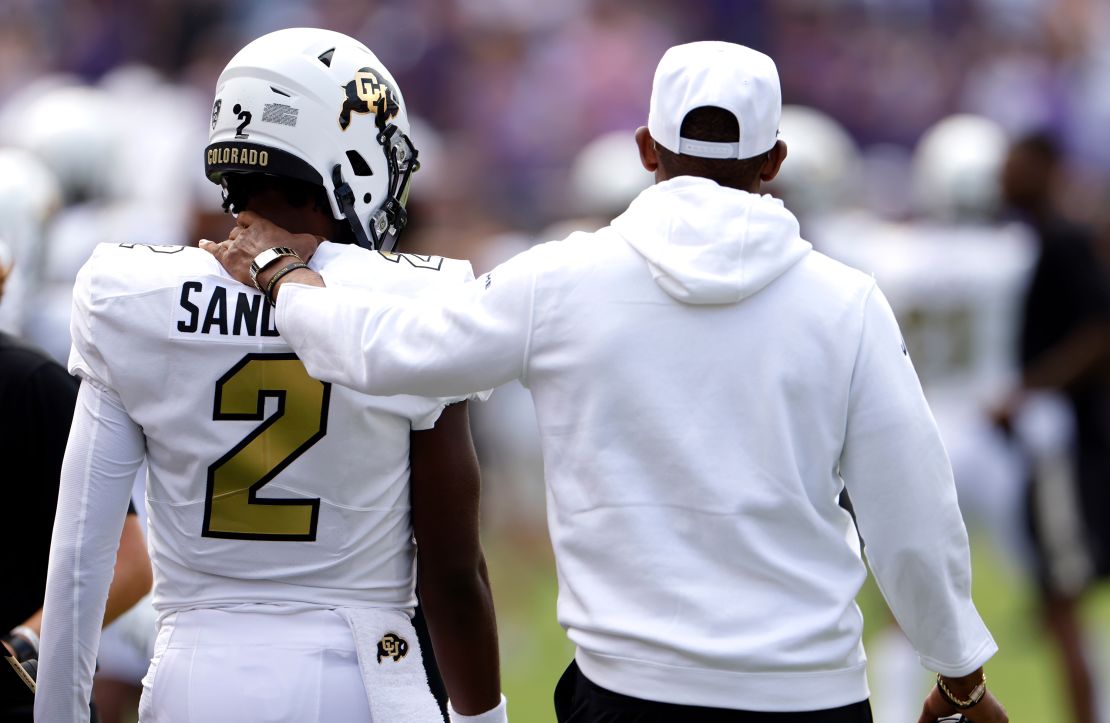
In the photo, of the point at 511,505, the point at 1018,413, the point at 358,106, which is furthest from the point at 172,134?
the point at 358,106

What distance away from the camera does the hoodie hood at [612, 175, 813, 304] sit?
3.05 metres

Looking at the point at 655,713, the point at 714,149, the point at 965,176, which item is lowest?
the point at 655,713

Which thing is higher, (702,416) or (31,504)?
(702,416)

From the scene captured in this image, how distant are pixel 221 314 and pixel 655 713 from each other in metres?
1.02

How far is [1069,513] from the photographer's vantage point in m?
7.65

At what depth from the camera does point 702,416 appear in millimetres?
3061

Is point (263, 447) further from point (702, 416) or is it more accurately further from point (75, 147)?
point (75, 147)

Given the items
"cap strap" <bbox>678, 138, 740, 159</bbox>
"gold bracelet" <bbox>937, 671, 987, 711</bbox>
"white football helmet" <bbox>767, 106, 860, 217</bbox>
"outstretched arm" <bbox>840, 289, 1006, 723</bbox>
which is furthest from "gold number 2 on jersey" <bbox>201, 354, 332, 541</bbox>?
"white football helmet" <bbox>767, 106, 860, 217</bbox>

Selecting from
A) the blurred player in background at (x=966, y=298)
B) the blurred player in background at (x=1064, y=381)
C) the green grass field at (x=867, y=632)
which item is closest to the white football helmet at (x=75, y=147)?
the green grass field at (x=867, y=632)

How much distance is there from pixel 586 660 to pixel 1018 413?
4902 mm

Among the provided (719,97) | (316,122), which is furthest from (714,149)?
(316,122)

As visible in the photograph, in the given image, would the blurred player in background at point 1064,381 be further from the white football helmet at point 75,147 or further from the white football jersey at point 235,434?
the white football jersey at point 235,434

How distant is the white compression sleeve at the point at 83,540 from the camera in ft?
10.1

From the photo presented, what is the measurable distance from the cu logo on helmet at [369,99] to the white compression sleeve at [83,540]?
663 millimetres
